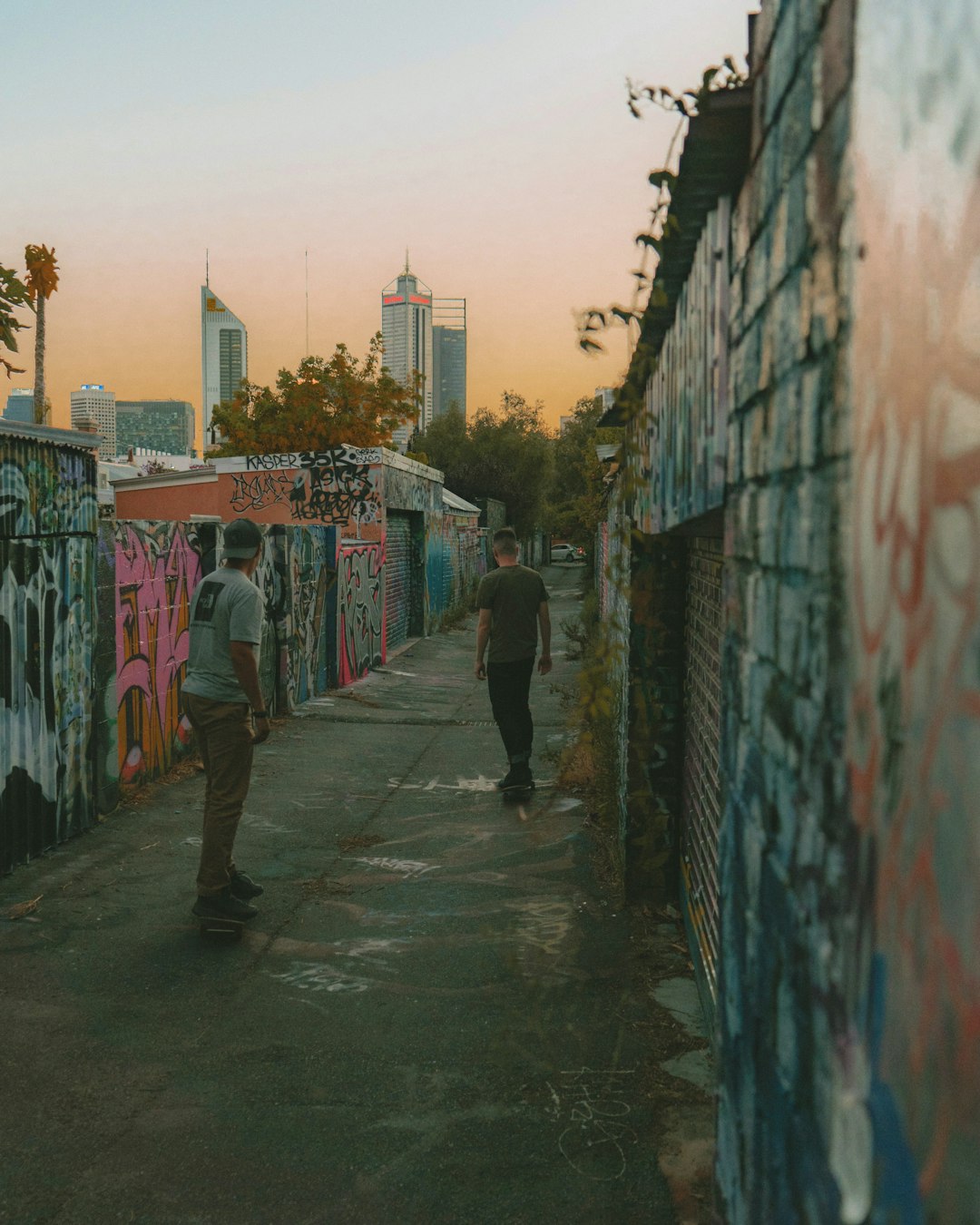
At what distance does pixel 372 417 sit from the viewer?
3494 centimetres

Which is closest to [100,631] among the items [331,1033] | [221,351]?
[331,1033]

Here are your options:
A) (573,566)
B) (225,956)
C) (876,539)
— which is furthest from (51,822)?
(573,566)

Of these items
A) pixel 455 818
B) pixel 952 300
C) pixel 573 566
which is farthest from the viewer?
pixel 573 566

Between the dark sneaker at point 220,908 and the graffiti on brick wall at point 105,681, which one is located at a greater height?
the graffiti on brick wall at point 105,681

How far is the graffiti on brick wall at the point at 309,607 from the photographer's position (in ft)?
41.4

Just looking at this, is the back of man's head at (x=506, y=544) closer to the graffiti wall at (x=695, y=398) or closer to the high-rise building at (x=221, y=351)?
the graffiti wall at (x=695, y=398)

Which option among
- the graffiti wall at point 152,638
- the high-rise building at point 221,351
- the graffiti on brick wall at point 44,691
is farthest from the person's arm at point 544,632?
the high-rise building at point 221,351

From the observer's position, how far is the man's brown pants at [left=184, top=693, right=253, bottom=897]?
17.3ft

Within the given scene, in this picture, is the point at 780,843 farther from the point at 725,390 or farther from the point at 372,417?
the point at 372,417

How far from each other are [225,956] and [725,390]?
359 cm

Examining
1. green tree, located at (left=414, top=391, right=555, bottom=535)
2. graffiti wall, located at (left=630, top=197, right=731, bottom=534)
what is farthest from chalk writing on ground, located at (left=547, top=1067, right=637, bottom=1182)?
green tree, located at (left=414, top=391, right=555, bottom=535)

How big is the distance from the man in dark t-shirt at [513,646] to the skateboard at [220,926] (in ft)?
10.2

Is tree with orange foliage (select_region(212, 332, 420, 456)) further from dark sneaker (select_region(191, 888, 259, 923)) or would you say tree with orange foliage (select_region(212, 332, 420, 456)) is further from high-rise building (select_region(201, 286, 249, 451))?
high-rise building (select_region(201, 286, 249, 451))

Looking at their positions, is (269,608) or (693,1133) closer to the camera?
(693,1133)
